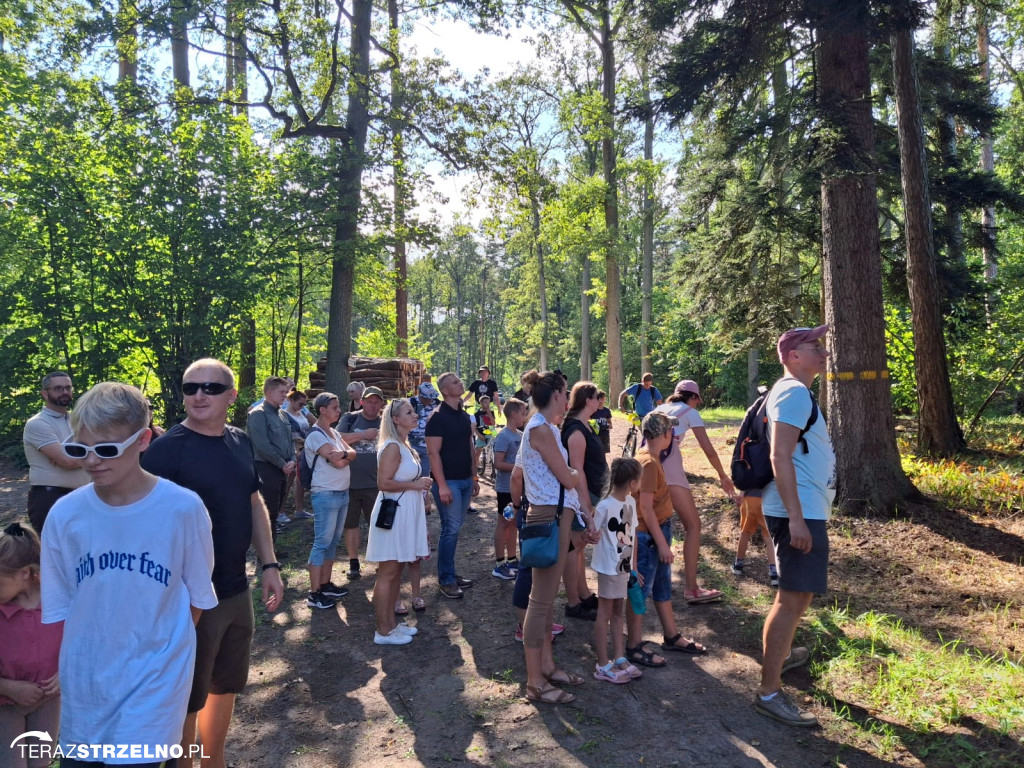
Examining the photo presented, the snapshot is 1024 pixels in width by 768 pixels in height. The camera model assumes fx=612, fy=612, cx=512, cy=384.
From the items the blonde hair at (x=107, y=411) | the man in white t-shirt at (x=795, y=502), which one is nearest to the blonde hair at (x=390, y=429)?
the man in white t-shirt at (x=795, y=502)

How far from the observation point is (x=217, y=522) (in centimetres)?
281

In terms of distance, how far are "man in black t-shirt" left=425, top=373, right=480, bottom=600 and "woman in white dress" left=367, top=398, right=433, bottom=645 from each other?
76cm

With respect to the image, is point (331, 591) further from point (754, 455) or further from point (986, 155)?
point (986, 155)

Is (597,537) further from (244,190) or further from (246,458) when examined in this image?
(244,190)

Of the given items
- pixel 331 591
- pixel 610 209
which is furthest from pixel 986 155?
pixel 331 591

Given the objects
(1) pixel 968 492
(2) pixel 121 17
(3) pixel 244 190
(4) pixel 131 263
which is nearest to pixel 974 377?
(1) pixel 968 492

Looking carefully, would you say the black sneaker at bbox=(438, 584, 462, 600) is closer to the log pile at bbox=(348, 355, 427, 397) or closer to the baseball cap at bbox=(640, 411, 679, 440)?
the baseball cap at bbox=(640, 411, 679, 440)

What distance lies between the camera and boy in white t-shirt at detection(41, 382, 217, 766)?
6.40 feet

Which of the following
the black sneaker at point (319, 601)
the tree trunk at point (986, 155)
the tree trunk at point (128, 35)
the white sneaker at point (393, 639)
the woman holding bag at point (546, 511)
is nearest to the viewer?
the woman holding bag at point (546, 511)

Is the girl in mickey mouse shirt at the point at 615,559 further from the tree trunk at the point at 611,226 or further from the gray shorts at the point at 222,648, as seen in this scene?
the tree trunk at the point at 611,226

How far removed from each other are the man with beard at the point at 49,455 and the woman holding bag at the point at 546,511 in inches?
142

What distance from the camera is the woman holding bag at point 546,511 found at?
3916mm

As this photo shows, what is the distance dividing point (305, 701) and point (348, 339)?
10.2 meters

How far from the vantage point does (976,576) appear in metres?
5.89
